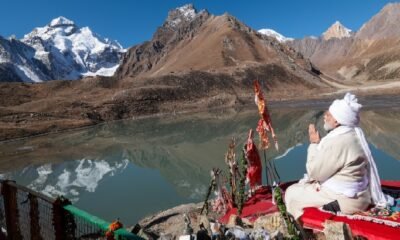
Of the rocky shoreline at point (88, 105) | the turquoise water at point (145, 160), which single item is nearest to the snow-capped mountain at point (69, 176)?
the turquoise water at point (145, 160)

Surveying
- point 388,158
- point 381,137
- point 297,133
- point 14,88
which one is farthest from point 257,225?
point 14,88

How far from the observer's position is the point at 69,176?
69.3 feet

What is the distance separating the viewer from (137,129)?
4166 centimetres

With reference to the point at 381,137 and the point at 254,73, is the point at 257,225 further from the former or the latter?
the point at 254,73

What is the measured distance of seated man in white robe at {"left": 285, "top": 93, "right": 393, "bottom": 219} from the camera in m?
5.37

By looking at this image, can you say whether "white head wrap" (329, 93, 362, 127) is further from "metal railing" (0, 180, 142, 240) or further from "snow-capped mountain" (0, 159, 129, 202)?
"snow-capped mountain" (0, 159, 129, 202)

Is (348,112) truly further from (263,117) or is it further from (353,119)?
(263,117)

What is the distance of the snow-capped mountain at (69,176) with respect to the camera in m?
17.9

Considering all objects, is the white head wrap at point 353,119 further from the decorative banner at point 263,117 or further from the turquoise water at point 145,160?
the turquoise water at point 145,160

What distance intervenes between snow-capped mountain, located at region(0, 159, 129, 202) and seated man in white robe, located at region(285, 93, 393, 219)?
11748mm

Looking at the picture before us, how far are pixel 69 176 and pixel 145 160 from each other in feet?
14.7

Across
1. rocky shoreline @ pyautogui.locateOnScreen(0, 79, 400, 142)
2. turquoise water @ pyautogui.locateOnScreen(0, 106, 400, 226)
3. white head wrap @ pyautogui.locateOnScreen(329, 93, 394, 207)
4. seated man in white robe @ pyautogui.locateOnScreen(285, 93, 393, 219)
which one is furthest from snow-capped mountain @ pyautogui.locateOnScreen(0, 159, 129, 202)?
rocky shoreline @ pyautogui.locateOnScreen(0, 79, 400, 142)

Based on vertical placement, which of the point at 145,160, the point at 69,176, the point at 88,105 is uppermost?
the point at 88,105

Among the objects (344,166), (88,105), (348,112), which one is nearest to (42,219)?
(344,166)
